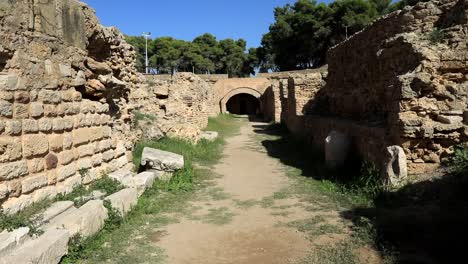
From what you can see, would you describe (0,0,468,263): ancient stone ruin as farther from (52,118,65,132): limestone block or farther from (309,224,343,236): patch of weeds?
(309,224,343,236): patch of weeds

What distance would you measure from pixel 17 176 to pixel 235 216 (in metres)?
2.82

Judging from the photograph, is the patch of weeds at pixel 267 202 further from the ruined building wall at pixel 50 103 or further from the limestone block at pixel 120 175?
the ruined building wall at pixel 50 103

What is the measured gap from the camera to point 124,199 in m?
5.23

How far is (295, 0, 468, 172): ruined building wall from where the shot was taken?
19.0 feet

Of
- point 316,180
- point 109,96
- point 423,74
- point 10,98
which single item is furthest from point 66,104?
point 423,74

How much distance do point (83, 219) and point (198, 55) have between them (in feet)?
167

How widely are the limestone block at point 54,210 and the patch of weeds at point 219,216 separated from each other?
1829mm

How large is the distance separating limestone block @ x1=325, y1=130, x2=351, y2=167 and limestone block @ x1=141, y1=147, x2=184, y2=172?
117 inches

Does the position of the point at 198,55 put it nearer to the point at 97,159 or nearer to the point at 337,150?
the point at 337,150

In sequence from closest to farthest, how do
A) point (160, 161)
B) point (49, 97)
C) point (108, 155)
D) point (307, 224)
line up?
point (49, 97) → point (307, 224) → point (108, 155) → point (160, 161)

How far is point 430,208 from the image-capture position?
15.6 ft

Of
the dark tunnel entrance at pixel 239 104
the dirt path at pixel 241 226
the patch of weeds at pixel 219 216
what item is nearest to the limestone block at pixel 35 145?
the dirt path at pixel 241 226

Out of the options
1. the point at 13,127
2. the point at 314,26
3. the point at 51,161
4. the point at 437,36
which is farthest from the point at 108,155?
the point at 314,26

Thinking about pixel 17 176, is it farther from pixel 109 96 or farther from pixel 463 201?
pixel 463 201
